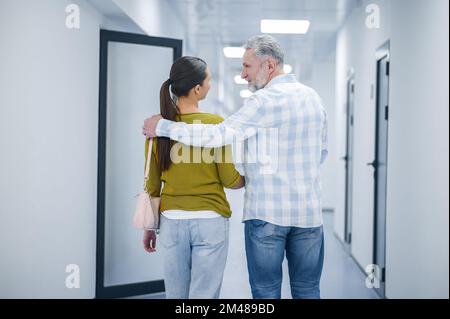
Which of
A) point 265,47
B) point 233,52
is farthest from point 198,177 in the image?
point 233,52

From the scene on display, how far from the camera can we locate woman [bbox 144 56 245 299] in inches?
56.8

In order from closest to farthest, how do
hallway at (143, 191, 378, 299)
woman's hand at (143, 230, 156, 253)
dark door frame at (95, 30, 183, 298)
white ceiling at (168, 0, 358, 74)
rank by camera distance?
1. woman's hand at (143, 230, 156, 253)
2. dark door frame at (95, 30, 183, 298)
3. hallway at (143, 191, 378, 299)
4. white ceiling at (168, 0, 358, 74)

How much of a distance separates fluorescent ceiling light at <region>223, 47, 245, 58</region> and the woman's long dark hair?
5.02 meters

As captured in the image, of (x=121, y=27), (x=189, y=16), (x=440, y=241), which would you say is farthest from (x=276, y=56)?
(x=189, y=16)

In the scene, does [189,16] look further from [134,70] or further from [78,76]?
[78,76]

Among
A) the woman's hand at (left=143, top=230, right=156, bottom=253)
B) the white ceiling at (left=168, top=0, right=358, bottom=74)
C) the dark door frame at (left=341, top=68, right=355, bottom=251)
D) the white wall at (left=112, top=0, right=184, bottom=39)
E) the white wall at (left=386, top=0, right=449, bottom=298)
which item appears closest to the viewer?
the woman's hand at (left=143, top=230, right=156, bottom=253)

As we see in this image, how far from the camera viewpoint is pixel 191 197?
4.73 ft

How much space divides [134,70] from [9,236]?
1402 mm

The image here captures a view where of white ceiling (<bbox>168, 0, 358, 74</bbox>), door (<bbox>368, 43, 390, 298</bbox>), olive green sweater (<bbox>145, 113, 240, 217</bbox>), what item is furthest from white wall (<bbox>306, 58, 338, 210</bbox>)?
olive green sweater (<bbox>145, 113, 240, 217</bbox>)

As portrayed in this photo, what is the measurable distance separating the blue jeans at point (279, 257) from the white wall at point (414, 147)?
0.94 metres

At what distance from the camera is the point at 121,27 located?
11.4 feet

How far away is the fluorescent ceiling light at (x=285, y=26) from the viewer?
16.3 ft

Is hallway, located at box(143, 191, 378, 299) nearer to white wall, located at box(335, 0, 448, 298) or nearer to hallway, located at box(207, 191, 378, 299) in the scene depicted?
hallway, located at box(207, 191, 378, 299)

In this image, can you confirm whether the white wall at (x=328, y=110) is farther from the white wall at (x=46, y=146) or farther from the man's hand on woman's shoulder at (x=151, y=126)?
the man's hand on woman's shoulder at (x=151, y=126)
